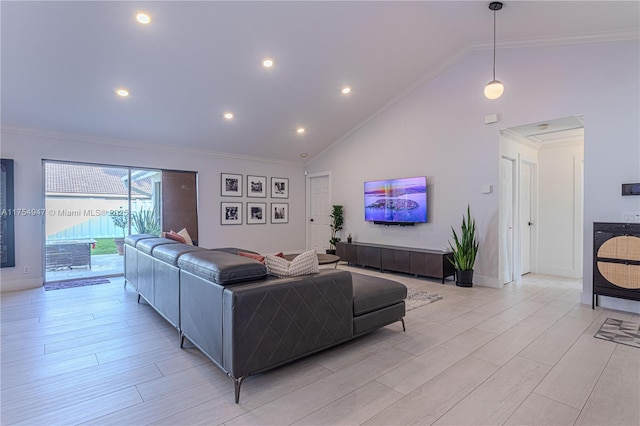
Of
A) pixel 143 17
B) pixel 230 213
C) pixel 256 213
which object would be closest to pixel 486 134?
pixel 143 17

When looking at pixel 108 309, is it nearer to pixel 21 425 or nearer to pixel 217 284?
pixel 21 425

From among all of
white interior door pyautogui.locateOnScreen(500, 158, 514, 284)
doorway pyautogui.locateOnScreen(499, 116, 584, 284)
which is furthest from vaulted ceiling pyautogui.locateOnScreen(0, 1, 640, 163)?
white interior door pyautogui.locateOnScreen(500, 158, 514, 284)

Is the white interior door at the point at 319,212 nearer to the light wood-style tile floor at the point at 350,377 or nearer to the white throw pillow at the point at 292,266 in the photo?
the light wood-style tile floor at the point at 350,377

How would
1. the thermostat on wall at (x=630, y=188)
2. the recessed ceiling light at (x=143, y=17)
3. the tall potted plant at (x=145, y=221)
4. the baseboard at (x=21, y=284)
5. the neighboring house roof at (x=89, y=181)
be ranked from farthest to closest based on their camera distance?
the tall potted plant at (x=145, y=221), the neighboring house roof at (x=89, y=181), the baseboard at (x=21, y=284), the thermostat on wall at (x=630, y=188), the recessed ceiling light at (x=143, y=17)

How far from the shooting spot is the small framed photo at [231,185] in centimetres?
722

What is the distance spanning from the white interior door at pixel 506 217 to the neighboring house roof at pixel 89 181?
641cm

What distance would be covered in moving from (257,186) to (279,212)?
91 centimetres

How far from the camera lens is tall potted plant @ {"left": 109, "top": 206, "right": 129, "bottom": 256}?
Answer: 597 cm

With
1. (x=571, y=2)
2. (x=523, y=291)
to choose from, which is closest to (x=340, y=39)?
(x=571, y=2)

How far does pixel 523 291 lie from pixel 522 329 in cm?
181

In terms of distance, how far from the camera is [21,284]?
16.2 feet

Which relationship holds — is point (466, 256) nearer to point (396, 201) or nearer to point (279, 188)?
point (396, 201)

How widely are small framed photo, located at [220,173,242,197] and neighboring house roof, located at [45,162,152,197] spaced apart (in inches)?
58.5

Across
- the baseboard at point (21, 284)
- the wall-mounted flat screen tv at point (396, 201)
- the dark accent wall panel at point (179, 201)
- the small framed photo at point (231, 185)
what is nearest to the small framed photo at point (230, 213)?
the small framed photo at point (231, 185)
